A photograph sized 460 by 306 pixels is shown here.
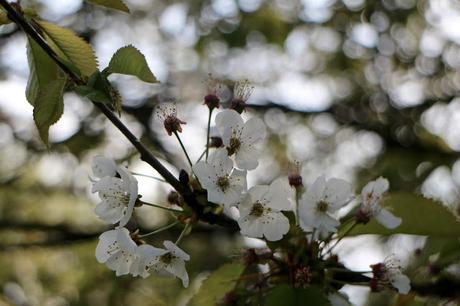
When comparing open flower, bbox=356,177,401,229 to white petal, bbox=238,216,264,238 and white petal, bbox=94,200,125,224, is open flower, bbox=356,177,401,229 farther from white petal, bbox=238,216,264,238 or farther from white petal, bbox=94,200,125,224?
white petal, bbox=94,200,125,224

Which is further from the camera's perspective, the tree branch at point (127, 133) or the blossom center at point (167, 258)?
the blossom center at point (167, 258)

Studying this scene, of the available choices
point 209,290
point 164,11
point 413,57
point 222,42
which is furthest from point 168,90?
point 209,290

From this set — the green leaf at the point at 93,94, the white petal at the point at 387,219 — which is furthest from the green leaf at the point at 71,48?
the white petal at the point at 387,219

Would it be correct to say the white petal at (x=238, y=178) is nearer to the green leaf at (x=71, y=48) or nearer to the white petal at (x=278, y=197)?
the white petal at (x=278, y=197)

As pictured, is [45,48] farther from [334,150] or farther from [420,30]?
[420,30]

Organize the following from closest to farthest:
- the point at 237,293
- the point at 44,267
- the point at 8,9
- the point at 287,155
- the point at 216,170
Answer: the point at 8,9
the point at 216,170
the point at 237,293
the point at 44,267
the point at 287,155

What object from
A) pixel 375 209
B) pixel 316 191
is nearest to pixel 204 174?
pixel 316 191

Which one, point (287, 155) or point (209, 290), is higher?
point (209, 290)

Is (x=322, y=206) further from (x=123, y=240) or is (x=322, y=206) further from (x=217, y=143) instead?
(x=123, y=240)
